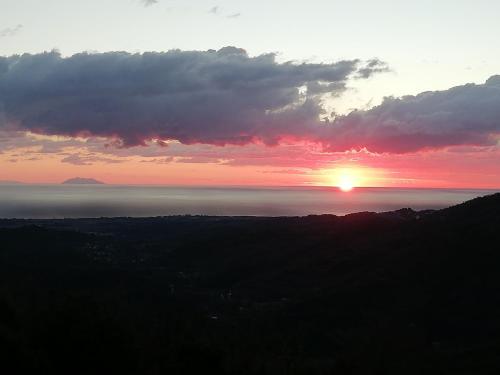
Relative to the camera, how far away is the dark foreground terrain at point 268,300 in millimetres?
44312

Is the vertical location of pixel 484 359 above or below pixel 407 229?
below

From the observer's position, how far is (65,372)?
1571 inches

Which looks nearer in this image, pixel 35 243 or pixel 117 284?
pixel 117 284

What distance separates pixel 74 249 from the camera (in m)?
154

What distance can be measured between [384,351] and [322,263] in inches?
2297

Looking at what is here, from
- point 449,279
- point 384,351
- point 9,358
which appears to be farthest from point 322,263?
point 9,358

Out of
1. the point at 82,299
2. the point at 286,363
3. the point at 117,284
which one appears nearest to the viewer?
the point at 82,299

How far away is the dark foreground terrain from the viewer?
44.3m

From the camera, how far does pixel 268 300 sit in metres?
99.6

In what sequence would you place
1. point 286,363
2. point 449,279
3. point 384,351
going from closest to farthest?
point 286,363 → point 384,351 → point 449,279

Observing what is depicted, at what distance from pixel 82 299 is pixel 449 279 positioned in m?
65.6

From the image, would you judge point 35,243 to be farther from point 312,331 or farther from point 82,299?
point 82,299

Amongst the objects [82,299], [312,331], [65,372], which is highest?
[82,299]

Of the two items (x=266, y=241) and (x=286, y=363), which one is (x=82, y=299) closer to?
(x=286, y=363)
